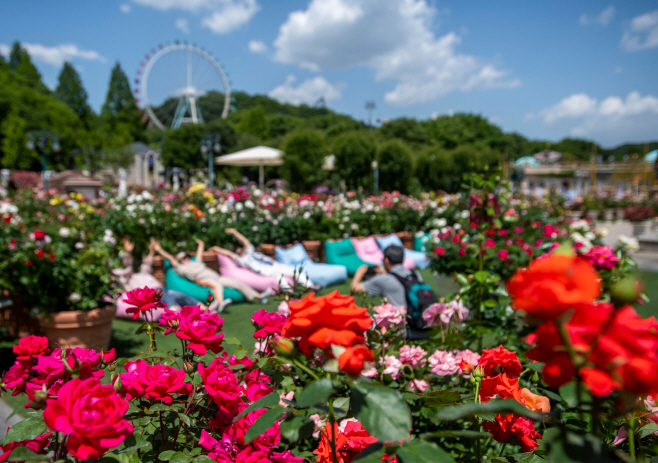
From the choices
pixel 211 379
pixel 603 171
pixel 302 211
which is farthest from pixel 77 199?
pixel 603 171

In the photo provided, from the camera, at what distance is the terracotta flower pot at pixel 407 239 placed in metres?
8.83

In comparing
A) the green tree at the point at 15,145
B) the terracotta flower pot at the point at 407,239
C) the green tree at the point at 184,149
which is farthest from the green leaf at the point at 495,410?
the green tree at the point at 15,145

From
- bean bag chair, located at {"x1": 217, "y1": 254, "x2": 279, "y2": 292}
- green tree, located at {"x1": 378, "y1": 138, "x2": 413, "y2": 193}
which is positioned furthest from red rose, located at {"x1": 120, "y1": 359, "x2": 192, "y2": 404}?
green tree, located at {"x1": 378, "y1": 138, "x2": 413, "y2": 193}

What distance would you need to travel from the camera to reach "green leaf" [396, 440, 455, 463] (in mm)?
597

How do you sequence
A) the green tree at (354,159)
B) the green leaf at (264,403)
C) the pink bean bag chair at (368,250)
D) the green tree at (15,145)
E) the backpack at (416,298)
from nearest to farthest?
the green leaf at (264,403) < the backpack at (416,298) < the pink bean bag chair at (368,250) < the green tree at (354,159) < the green tree at (15,145)

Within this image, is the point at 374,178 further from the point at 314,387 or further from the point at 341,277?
the point at 314,387

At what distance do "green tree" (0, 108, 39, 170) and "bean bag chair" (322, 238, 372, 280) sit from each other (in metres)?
31.0

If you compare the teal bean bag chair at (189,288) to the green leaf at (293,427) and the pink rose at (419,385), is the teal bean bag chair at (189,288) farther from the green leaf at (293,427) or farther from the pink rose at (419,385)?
the green leaf at (293,427)

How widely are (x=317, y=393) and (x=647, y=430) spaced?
0.75 m

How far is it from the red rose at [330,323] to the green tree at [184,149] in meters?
35.0

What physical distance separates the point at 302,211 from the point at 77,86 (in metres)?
58.3

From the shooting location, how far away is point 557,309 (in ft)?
1.46

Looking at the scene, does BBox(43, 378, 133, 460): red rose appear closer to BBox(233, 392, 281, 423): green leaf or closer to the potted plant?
BBox(233, 392, 281, 423): green leaf

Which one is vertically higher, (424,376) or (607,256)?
(607,256)
